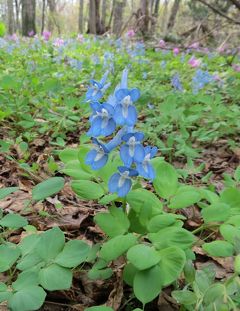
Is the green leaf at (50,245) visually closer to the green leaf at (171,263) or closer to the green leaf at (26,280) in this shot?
the green leaf at (26,280)

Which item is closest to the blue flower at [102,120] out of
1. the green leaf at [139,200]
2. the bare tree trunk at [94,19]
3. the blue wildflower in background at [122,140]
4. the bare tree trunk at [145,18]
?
the blue wildflower in background at [122,140]

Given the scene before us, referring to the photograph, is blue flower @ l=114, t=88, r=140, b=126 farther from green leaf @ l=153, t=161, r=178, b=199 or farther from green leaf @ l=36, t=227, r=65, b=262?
green leaf @ l=36, t=227, r=65, b=262

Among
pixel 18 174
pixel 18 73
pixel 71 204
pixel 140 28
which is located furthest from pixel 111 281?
pixel 140 28

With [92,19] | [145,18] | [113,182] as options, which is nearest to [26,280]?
[113,182]


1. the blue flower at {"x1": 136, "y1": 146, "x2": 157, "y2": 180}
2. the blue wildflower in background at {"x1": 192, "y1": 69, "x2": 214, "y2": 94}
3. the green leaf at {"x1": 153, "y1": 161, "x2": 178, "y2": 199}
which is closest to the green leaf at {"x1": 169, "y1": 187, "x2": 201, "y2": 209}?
the green leaf at {"x1": 153, "y1": 161, "x2": 178, "y2": 199}

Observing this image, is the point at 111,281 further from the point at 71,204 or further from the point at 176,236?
the point at 71,204

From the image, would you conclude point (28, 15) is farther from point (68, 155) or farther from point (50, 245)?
point (50, 245)
